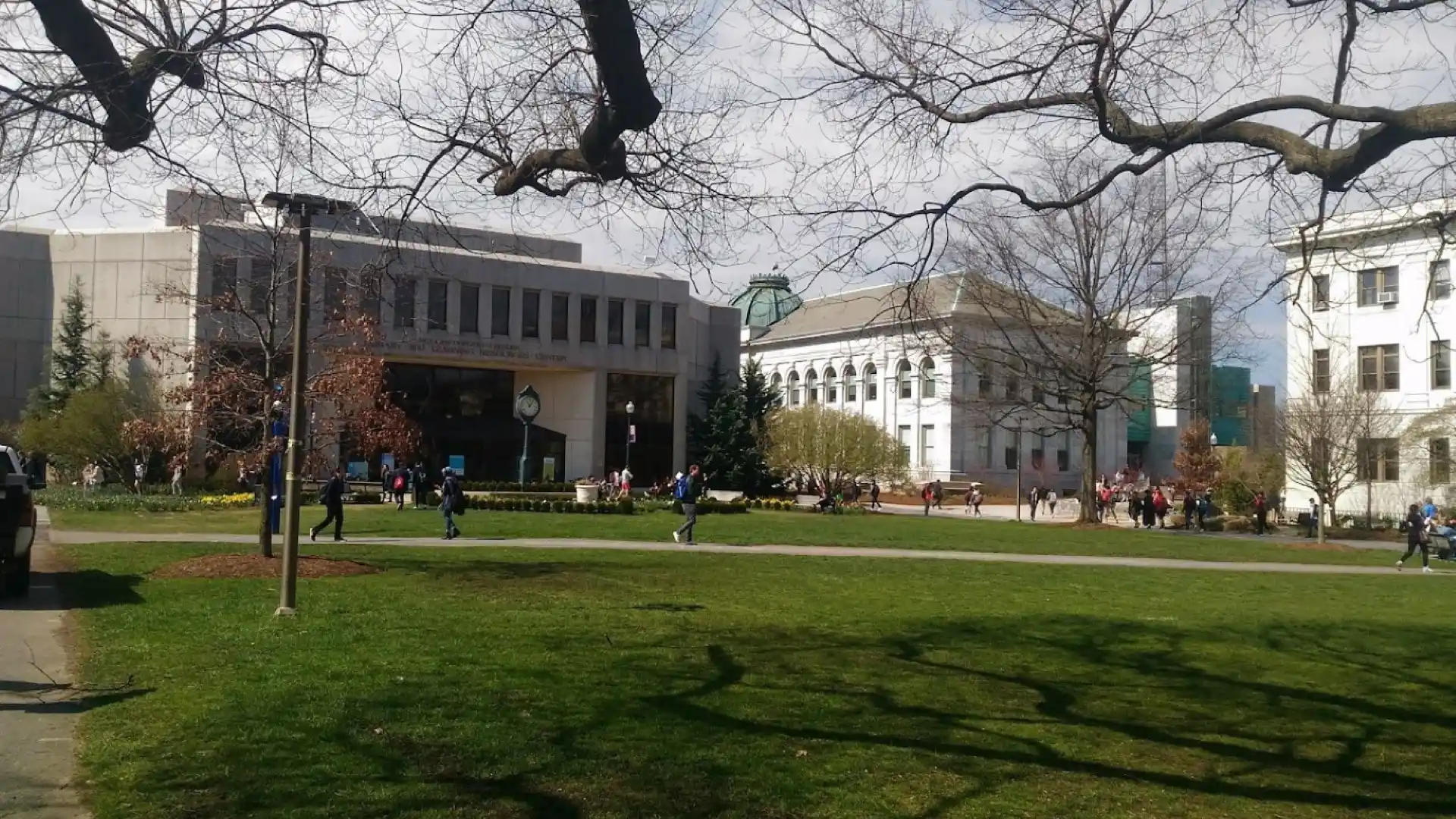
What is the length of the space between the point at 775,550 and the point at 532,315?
133 feet

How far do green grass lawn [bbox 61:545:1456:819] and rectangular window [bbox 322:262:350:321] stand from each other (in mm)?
4835

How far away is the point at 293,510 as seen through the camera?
39.5 feet

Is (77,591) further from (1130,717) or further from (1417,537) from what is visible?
(1417,537)

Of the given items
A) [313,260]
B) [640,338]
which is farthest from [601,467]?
[313,260]

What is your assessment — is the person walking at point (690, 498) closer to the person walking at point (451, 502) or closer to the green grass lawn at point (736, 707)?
the person walking at point (451, 502)

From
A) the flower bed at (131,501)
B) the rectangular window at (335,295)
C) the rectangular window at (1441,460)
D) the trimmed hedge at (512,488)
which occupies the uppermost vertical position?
the rectangular window at (335,295)

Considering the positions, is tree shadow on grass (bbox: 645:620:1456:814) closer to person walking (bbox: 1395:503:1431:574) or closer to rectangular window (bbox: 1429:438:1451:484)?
person walking (bbox: 1395:503:1431:574)

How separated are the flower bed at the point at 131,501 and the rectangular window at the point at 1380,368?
40.9 meters

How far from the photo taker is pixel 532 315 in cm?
6394

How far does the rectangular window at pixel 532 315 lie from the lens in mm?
63688

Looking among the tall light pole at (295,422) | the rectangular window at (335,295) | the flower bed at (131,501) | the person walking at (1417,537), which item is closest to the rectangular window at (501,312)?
the flower bed at (131,501)

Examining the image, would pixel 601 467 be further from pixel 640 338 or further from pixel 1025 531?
pixel 1025 531

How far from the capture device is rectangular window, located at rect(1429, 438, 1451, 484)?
44.3 meters

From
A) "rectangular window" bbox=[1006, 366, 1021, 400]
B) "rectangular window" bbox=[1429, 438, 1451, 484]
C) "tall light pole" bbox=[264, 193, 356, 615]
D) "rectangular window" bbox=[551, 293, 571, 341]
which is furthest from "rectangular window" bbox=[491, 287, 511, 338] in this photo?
"tall light pole" bbox=[264, 193, 356, 615]
